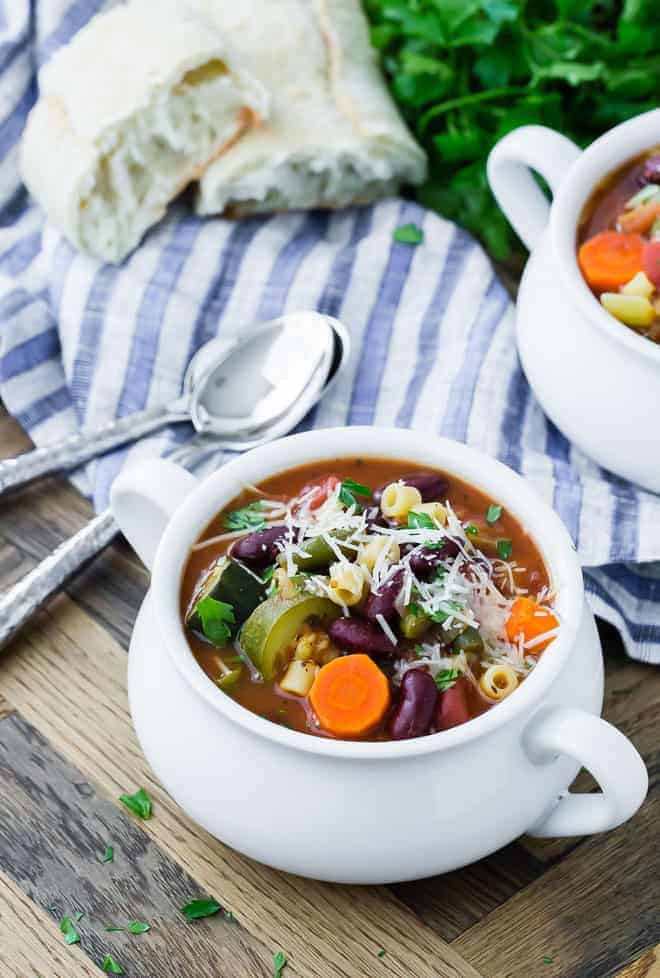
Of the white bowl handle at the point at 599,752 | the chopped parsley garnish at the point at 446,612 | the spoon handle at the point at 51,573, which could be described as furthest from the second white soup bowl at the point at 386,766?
the spoon handle at the point at 51,573

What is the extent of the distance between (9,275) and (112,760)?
52.8 inches

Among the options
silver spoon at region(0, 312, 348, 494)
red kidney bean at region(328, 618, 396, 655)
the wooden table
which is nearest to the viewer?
red kidney bean at region(328, 618, 396, 655)

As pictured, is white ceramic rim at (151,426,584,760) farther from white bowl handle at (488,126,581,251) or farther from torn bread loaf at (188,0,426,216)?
torn bread loaf at (188,0,426,216)

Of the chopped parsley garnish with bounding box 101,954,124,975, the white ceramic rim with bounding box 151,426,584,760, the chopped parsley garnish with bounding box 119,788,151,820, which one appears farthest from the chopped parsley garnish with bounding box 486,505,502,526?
the chopped parsley garnish with bounding box 101,954,124,975

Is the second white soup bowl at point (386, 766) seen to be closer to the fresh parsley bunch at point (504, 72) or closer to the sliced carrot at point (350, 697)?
the sliced carrot at point (350, 697)

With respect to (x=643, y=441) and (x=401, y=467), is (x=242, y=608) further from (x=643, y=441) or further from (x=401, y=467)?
(x=643, y=441)

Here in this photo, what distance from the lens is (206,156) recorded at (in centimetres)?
293

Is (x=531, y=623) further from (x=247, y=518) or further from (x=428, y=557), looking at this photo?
(x=247, y=518)

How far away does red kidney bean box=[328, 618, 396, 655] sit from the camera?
168cm

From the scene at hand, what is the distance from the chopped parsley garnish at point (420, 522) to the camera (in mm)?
1786

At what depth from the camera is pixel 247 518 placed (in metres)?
1.90

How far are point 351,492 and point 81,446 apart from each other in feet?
2.61

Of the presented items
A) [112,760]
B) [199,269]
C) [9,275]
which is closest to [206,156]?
[199,269]

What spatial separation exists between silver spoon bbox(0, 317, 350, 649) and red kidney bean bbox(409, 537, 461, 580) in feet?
2.54
